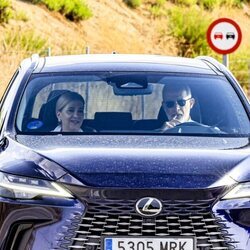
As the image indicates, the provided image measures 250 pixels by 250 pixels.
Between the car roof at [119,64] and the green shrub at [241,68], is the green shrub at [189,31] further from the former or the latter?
the car roof at [119,64]

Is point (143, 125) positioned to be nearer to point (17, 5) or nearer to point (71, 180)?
point (71, 180)

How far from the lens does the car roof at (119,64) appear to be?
818 centimetres

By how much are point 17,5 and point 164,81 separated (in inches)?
1341

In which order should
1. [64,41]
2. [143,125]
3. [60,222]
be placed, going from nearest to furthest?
[60,222]
[143,125]
[64,41]

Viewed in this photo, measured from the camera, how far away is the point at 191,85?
814cm

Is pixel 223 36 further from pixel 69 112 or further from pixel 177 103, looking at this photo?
pixel 69 112

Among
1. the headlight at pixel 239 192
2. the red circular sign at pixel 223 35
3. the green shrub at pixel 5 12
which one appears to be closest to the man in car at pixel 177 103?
the headlight at pixel 239 192

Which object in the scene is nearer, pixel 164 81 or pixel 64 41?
pixel 164 81

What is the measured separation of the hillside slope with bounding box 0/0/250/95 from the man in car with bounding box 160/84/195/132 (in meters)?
28.3

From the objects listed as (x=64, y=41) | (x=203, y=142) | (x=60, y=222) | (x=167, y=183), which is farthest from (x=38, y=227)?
(x=64, y=41)

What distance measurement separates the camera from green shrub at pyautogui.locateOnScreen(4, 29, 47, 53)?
36406 mm

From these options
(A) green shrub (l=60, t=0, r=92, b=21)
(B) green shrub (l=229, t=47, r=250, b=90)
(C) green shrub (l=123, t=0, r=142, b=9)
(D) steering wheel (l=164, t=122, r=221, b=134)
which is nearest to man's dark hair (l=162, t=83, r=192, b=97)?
(D) steering wheel (l=164, t=122, r=221, b=134)

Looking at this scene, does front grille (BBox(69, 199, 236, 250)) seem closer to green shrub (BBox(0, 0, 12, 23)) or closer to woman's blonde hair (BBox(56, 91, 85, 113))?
woman's blonde hair (BBox(56, 91, 85, 113))

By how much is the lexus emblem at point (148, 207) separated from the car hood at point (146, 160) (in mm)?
81
